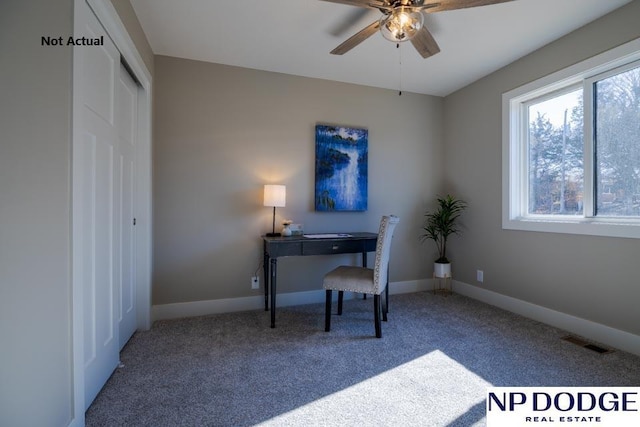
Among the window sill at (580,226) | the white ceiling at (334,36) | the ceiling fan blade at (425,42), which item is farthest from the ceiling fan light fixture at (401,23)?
the window sill at (580,226)

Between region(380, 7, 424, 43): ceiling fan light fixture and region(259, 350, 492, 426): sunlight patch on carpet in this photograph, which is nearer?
region(259, 350, 492, 426): sunlight patch on carpet

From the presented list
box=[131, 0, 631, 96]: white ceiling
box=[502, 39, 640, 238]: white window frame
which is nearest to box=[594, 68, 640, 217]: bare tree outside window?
box=[502, 39, 640, 238]: white window frame

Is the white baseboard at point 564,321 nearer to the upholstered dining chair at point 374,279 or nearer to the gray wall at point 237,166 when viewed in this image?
the gray wall at point 237,166

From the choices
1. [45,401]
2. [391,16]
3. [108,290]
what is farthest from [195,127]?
[45,401]

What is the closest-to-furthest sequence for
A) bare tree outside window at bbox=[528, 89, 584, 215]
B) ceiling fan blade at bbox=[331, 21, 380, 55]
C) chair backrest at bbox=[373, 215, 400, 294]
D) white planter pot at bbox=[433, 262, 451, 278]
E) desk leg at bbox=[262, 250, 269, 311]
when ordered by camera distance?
ceiling fan blade at bbox=[331, 21, 380, 55]
chair backrest at bbox=[373, 215, 400, 294]
bare tree outside window at bbox=[528, 89, 584, 215]
desk leg at bbox=[262, 250, 269, 311]
white planter pot at bbox=[433, 262, 451, 278]

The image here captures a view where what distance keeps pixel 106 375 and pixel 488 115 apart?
4.05 metres

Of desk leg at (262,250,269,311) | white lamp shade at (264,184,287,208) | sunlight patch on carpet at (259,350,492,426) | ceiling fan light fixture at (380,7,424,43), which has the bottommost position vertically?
sunlight patch on carpet at (259,350,492,426)

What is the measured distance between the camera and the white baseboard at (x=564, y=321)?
218cm

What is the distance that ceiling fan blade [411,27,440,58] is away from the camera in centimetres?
197

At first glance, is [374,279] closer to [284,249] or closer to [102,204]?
[284,249]

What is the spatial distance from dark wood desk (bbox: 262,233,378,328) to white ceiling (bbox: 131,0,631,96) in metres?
1.76

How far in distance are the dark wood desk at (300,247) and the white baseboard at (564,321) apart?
1470 millimetres

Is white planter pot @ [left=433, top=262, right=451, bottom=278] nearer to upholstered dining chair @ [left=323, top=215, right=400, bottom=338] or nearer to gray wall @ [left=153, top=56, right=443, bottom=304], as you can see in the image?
gray wall @ [left=153, top=56, right=443, bottom=304]

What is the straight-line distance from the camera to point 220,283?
301 centimetres
